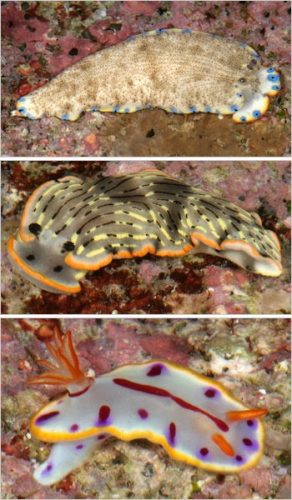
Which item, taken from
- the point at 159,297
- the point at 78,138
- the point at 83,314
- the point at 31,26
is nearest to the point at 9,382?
the point at 83,314

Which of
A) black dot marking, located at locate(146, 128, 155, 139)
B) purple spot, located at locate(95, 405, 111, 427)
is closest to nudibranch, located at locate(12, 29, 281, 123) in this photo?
black dot marking, located at locate(146, 128, 155, 139)

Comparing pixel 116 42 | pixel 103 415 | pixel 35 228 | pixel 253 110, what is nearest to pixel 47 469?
pixel 103 415

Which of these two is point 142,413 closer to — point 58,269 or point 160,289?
point 160,289

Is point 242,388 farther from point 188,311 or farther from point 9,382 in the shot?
point 9,382

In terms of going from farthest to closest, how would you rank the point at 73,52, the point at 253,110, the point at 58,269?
the point at 73,52 < the point at 253,110 < the point at 58,269

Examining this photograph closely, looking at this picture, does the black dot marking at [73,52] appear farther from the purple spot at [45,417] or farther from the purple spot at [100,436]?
the purple spot at [100,436]
